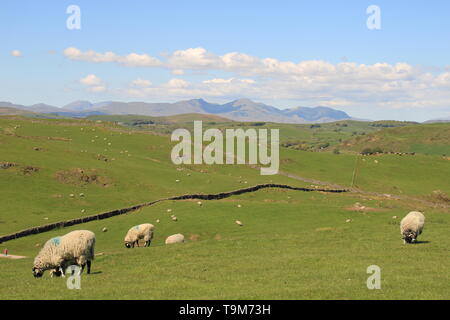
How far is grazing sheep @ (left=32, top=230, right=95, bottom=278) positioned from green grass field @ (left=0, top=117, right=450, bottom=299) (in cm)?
133

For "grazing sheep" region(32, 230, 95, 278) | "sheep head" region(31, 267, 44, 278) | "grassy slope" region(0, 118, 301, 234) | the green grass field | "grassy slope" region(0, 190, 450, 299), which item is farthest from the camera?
"grassy slope" region(0, 118, 301, 234)

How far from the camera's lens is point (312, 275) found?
24.5m

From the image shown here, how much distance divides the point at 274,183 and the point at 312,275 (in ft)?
207

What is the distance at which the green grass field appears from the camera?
2262 cm

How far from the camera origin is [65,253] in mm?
27875

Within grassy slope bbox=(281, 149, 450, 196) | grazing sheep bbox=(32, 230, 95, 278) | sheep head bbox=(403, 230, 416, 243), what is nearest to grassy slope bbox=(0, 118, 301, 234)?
grassy slope bbox=(281, 149, 450, 196)

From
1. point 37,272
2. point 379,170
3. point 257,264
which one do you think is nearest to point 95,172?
point 37,272

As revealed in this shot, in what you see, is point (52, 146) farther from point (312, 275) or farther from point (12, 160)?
point (312, 275)

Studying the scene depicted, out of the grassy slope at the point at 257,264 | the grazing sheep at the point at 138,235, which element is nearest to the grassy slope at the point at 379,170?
the grassy slope at the point at 257,264

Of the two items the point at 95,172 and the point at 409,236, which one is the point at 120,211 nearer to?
the point at 95,172

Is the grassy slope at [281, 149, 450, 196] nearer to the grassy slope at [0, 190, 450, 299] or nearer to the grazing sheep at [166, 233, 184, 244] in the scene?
the grassy slope at [0, 190, 450, 299]

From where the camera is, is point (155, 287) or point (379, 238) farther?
point (379, 238)

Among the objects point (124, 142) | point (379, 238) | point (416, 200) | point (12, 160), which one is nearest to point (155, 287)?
point (379, 238)
